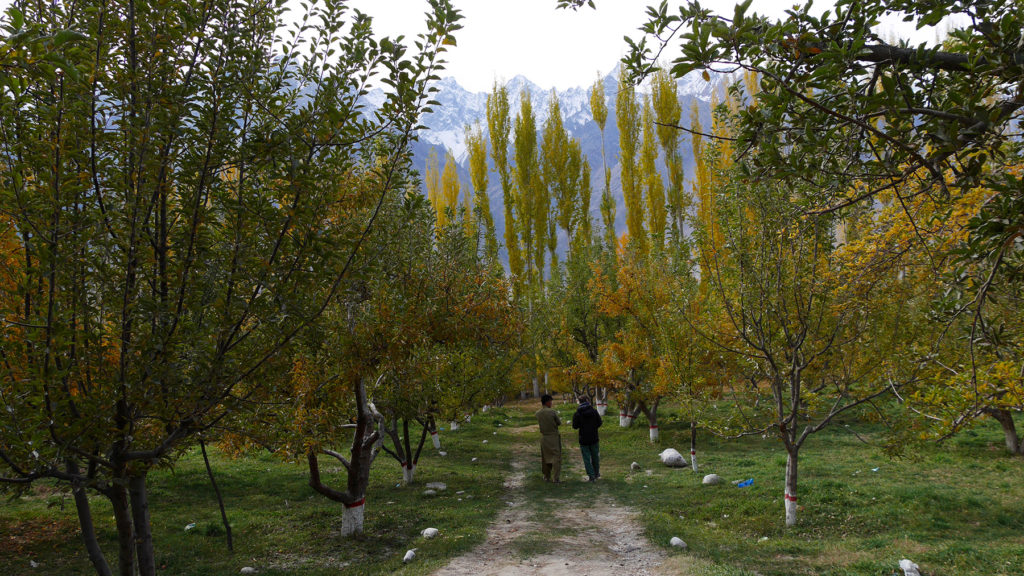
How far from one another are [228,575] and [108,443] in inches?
205

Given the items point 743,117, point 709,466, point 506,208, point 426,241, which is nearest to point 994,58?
point 743,117

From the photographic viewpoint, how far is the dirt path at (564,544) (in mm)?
7223

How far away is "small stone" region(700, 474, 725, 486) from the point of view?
486 inches

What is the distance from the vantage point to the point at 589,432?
42.6 ft

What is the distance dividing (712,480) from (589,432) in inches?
113

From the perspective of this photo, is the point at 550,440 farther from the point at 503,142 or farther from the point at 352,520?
the point at 503,142

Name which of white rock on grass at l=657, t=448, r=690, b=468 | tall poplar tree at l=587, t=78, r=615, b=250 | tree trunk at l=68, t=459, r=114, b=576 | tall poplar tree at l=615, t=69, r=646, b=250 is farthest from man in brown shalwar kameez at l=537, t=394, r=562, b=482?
tall poplar tree at l=615, t=69, r=646, b=250

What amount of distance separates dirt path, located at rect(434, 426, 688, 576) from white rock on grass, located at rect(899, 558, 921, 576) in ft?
8.07

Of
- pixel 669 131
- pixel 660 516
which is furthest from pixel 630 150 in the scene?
pixel 660 516

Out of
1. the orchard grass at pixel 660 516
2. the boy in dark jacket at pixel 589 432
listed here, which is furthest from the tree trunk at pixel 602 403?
→ the boy in dark jacket at pixel 589 432

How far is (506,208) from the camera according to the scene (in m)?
40.5

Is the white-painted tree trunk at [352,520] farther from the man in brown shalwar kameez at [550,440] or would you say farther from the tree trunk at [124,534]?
the tree trunk at [124,534]

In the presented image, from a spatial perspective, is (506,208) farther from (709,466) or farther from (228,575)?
(228,575)

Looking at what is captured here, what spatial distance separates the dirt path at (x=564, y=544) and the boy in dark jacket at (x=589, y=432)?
1358 mm
